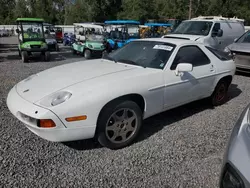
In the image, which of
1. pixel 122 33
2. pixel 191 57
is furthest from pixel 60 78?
pixel 122 33

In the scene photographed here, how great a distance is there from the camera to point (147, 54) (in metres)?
3.71

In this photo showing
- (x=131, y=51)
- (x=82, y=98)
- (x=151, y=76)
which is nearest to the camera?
(x=82, y=98)

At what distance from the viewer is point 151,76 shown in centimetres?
322

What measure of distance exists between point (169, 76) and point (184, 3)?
34635 millimetres

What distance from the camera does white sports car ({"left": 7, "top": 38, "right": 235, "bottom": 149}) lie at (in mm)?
2582

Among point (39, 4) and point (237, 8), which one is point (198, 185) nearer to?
point (237, 8)

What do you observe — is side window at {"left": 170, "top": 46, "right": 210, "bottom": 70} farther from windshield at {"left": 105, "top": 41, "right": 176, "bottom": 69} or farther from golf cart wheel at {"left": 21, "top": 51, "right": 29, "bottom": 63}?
golf cart wheel at {"left": 21, "top": 51, "right": 29, "bottom": 63}

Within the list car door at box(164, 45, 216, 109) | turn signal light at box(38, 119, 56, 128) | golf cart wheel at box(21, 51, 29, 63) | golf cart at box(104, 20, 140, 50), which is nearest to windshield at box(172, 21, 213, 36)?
golf cart at box(104, 20, 140, 50)

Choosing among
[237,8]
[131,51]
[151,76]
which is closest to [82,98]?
[151,76]

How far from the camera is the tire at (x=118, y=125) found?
9.22 ft

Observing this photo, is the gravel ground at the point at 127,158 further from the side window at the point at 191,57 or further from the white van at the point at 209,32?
the white van at the point at 209,32

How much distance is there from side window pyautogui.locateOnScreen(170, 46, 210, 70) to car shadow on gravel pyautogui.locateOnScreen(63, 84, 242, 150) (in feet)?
3.26

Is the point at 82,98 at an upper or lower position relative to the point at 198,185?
upper

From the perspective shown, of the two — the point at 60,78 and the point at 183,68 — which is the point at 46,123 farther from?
the point at 183,68
